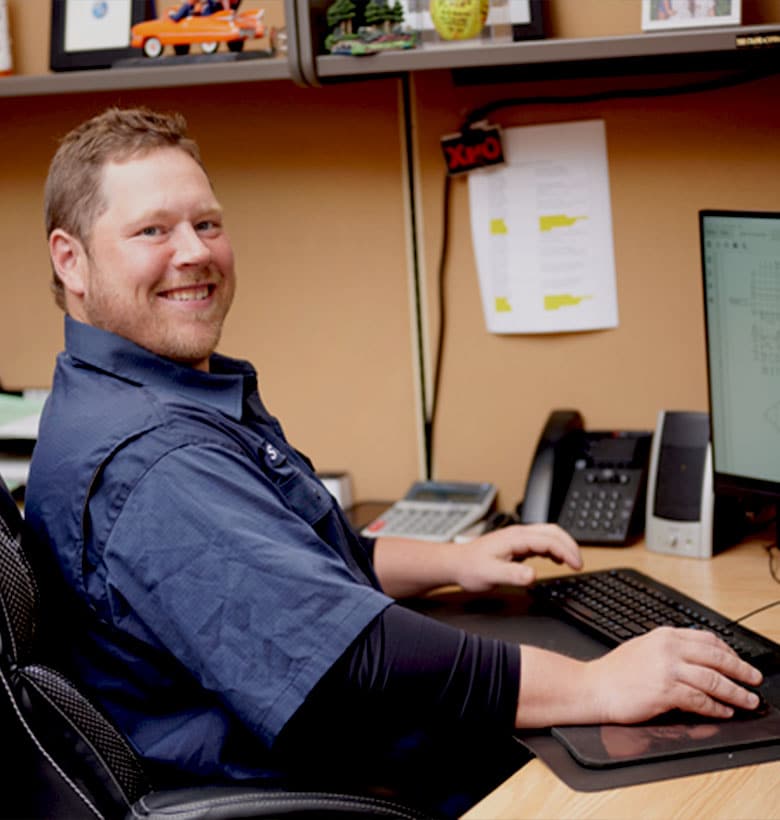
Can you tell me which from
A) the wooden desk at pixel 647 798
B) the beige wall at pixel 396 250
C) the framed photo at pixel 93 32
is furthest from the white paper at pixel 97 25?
the wooden desk at pixel 647 798

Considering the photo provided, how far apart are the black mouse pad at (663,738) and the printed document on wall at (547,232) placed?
33.8 inches

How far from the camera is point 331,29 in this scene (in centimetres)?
180

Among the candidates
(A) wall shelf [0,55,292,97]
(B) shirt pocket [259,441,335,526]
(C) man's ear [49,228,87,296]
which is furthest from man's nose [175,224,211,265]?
(A) wall shelf [0,55,292,97]

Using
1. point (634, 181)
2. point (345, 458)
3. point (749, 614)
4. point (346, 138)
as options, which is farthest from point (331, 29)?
point (749, 614)

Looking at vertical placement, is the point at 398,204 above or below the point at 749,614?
above

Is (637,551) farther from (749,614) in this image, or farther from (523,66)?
(523,66)

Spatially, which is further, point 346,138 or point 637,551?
point 346,138

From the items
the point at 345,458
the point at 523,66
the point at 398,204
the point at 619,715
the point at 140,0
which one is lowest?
the point at 619,715

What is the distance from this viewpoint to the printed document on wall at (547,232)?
194 centimetres

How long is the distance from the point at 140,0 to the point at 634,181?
830mm

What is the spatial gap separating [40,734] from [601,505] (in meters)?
0.97

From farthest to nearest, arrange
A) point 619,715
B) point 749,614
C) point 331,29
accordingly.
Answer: point 331,29
point 749,614
point 619,715

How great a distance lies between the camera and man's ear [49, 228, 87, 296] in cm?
145

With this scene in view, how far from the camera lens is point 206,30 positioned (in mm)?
1836
